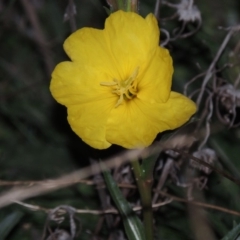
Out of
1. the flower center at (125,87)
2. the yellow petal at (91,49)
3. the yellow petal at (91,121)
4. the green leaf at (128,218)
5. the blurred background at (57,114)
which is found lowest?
the blurred background at (57,114)

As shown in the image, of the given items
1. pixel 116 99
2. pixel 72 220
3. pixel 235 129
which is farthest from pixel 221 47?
pixel 72 220

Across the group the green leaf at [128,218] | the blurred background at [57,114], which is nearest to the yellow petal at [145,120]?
the green leaf at [128,218]

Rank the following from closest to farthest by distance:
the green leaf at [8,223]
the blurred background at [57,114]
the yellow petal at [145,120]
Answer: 1. the yellow petal at [145,120]
2. the green leaf at [8,223]
3. the blurred background at [57,114]

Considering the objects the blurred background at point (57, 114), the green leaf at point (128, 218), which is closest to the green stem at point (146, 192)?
the green leaf at point (128, 218)

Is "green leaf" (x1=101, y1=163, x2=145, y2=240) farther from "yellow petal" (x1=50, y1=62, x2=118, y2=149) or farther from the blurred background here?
the blurred background

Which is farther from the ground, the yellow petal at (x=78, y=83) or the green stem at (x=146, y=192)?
the yellow petal at (x=78, y=83)

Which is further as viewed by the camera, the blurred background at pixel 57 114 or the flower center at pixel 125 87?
the blurred background at pixel 57 114

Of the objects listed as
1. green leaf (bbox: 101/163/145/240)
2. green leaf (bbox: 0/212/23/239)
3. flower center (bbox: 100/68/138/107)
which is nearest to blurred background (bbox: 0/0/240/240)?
green leaf (bbox: 0/212/23/239)

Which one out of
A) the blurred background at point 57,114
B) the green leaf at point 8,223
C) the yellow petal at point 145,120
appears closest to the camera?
the yellow petal at point 145,120

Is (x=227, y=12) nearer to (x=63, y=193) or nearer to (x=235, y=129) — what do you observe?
(x=235, y=129)

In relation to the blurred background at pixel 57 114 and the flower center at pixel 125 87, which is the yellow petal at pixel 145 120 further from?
the blurred background at pixel 57 114
